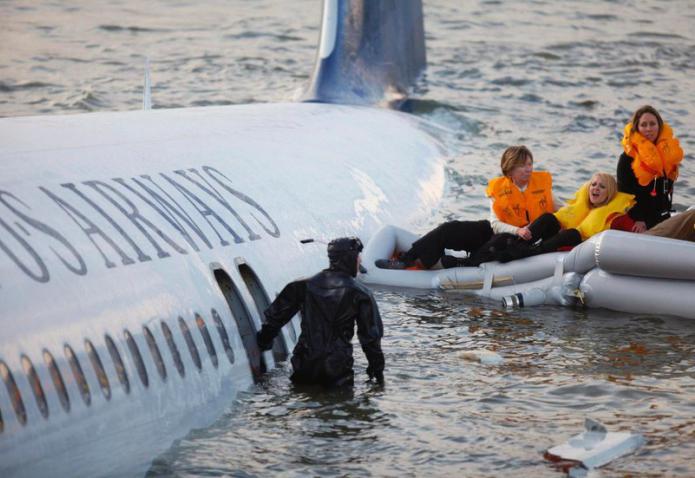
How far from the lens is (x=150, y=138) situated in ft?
39.7

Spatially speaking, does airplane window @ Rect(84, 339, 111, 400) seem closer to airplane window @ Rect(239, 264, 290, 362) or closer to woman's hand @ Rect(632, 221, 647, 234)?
airplane window @ Rect(239, 264, 290, 362)

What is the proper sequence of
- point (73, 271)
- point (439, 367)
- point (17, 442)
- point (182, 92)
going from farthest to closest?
1. point (182, 92)
2. point (439, 367)
3. point (73, 271)
4. point (17, 442)

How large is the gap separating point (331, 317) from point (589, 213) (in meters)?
5.07

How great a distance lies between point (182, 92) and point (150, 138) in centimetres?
2055

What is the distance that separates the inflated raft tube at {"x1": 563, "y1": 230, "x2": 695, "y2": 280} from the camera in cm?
1313

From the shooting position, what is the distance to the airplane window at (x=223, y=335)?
396 inches

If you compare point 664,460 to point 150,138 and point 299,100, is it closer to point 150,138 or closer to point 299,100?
point 150,138

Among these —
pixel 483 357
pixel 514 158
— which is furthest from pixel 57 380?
pixel 514 158

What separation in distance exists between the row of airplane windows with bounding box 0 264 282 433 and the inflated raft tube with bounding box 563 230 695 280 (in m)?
3.92

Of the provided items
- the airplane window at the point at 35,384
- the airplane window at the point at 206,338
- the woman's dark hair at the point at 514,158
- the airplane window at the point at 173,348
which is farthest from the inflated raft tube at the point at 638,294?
the airplane window at the point at 35,384

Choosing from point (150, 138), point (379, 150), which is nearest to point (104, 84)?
point (379, 150)

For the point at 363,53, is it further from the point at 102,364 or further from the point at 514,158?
the point at 102,364

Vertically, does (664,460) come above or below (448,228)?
below

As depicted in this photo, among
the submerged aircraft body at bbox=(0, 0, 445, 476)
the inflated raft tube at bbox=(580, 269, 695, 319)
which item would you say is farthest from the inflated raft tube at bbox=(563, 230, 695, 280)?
the submerged aircraft body at bbox=(0, 0, 445, 476)
